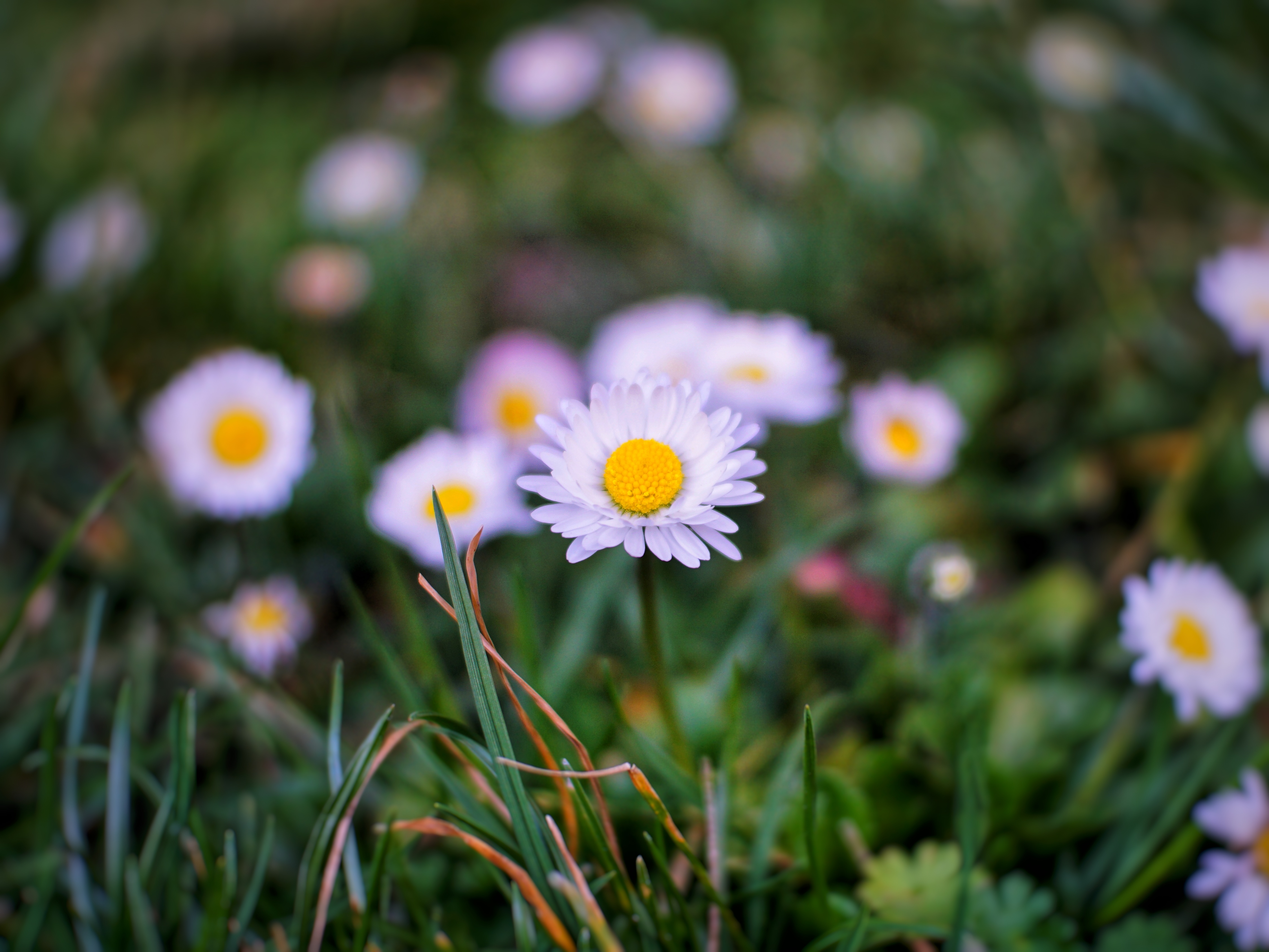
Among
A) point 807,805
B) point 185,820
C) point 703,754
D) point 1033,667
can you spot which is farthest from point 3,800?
point 1033,667

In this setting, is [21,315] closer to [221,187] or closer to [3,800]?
[221,187]

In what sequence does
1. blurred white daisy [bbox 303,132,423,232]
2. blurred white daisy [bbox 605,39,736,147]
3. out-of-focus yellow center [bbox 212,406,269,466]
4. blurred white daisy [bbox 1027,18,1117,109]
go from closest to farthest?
out-of-focus yellow center [bbox 212,406,269,466] → blurred white daisy [bbox 1027,18,1117,109] → blurred white daisy [bbox 303,132,423,232] → blurred white daisy [bbox 605,39,736,147]

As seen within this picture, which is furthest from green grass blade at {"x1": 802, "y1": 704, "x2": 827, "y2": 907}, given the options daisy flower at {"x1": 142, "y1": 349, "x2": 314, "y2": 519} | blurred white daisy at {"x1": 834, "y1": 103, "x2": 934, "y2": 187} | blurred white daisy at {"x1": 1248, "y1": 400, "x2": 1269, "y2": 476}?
blurred white daisy at {"x1": 834, "y1": 103, "x2": 934, "y2": 187}

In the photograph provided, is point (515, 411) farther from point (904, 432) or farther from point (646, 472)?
point (646, 472)

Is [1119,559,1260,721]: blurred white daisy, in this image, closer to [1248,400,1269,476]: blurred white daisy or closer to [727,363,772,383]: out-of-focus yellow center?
[1248,400,1269,476]: blurred white daisy

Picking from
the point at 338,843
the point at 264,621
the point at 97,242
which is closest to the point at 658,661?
the point at 338,843

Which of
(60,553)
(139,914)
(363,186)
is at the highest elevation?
(363,186)
